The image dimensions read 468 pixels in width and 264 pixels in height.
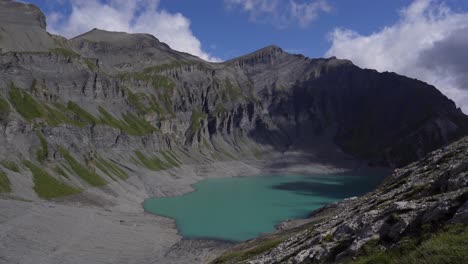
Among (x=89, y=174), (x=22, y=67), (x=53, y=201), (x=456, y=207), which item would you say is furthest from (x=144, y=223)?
(x=22, y=67)

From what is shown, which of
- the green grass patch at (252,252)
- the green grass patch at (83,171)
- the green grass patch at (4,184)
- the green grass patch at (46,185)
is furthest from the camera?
the green grass patch at (83,171)

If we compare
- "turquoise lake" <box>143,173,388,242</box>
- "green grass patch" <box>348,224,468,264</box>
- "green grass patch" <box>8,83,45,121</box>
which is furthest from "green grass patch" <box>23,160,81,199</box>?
"green grass patch" <box>348,224,468,264</box>

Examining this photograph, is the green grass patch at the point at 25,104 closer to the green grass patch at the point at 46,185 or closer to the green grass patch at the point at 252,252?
the green grass patch at the point at 46,185


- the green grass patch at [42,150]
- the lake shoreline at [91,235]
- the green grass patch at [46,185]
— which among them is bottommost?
the lake shoreline at [91,235]

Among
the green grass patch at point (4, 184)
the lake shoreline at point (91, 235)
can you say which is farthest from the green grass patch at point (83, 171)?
the green grass patch at point (4, 184)

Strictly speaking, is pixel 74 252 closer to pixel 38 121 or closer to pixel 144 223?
pixel 144 223

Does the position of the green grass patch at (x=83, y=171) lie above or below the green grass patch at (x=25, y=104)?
below

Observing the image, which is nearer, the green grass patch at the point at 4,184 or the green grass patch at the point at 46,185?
the green grass patch at the point at 4,184
